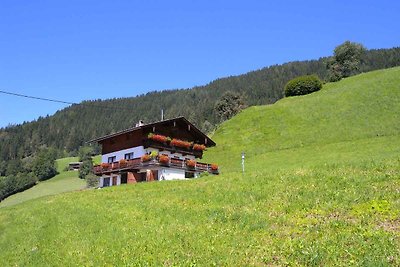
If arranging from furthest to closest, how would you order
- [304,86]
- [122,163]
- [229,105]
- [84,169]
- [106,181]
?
[84,169], [229,105], [304,86], [106,181], [122,163]

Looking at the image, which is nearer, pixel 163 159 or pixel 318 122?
pixel 163 159

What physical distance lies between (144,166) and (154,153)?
1850 mm

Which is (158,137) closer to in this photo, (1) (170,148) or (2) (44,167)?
(1) (170,148)

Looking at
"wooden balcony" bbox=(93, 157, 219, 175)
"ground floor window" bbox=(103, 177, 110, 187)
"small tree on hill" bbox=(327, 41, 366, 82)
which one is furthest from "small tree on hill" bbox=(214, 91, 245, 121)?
"wooden balcony" bbox=(93, 157, 219, 175)

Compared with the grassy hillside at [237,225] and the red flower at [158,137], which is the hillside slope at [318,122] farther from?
the grassy hillside at [237,225]

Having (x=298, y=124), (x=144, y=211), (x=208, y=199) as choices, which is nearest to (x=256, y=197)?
(x=208, y=199)

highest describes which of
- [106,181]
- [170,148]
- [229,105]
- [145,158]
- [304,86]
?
[304,86]

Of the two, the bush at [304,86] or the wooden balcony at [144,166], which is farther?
the bush at [304,86]

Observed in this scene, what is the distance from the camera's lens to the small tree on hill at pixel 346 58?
371 ft

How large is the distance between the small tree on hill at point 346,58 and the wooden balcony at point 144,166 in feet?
233

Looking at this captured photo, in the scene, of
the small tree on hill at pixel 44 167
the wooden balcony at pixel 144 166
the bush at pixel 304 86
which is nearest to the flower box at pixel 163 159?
the wooden balcony at pixel 144 166

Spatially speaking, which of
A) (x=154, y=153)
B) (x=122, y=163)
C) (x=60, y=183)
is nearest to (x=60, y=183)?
(x=60, y=183)

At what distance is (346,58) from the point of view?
114 meters

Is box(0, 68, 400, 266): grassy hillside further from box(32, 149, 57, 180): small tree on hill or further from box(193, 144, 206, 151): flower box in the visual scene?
box(32, 149, 57, 180): small tree on hill
